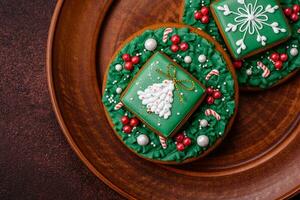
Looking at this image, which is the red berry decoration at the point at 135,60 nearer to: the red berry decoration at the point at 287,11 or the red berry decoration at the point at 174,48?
the red berry decoration at the point at 174,48

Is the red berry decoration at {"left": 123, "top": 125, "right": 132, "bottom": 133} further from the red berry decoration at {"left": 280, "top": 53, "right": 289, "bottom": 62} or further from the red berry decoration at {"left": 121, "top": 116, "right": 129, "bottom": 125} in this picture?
the red berry decoration at {"left": 280, "top": 53, "right": 289, "bottom": 62}

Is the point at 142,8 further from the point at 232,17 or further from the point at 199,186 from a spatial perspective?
the point at 199,186

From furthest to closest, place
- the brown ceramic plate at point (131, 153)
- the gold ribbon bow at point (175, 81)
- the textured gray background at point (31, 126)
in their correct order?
the textured gray background at point (31, 126), the brown ceramic plate at point (131, 153), the gold ribbon bow at point (175, 81)

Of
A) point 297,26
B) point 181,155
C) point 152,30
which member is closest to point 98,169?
point 181,155

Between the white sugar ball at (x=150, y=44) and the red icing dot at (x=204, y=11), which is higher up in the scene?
the red icing dot at (x=204, y=11)

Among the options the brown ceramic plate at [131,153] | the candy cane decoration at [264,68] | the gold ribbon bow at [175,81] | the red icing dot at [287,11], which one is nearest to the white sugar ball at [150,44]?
the gold ribbon bow at [175,81]

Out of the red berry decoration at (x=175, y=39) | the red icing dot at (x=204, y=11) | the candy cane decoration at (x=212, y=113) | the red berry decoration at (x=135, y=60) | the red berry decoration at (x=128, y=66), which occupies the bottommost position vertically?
the candy cane decoration at (x=212, y=113)

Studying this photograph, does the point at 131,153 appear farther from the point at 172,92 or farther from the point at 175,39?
the point at 175,39

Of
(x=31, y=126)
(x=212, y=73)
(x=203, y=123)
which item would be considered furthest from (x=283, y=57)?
(x=31, y=126)
